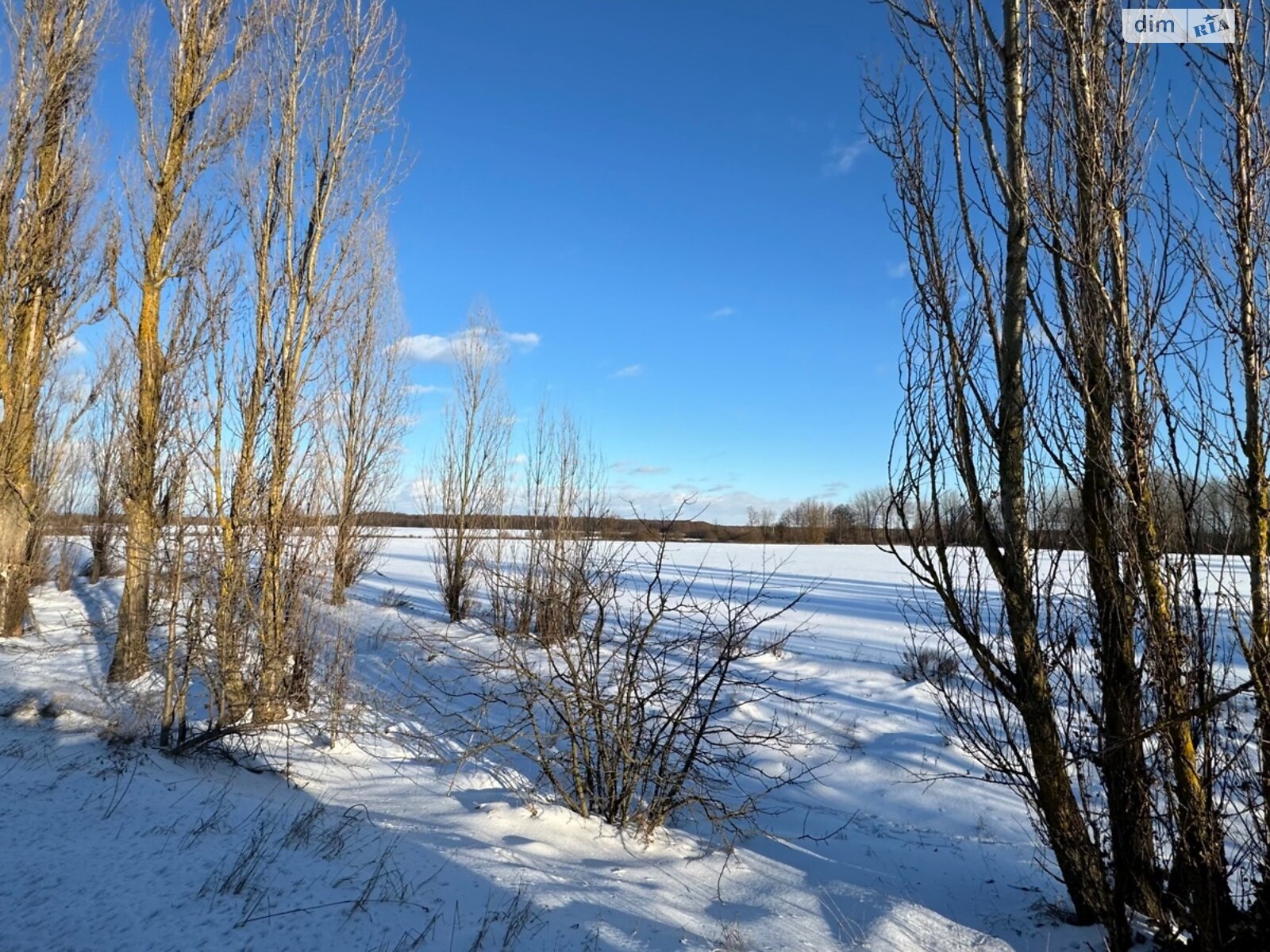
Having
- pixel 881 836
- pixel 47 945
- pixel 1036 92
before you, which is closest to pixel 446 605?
pixel 881 836

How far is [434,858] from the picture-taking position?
4039 millimetres

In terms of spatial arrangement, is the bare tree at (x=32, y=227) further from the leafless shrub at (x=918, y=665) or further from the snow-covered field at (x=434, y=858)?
the leafless shrub at (x=918, y=665)

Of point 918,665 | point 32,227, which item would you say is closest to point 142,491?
point 32,227

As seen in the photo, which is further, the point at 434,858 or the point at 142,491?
the point at 142,491

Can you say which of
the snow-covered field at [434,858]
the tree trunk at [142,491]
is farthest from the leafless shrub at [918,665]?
the tree trunk at [142,491]

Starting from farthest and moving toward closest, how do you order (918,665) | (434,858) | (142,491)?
(918,665)
(142,491)
(434,858)

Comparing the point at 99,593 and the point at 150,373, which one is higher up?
the point at 150,373

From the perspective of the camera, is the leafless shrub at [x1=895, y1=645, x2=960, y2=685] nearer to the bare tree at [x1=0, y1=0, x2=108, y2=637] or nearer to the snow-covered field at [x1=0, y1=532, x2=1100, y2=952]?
the snow-covered field at [x1=0, y1=532, x2=1100, y2=952]

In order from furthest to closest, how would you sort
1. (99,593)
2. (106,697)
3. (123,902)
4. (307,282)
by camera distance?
(99,593), (307,282), (106,697), (123,902)

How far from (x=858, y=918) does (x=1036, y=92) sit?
4463mm

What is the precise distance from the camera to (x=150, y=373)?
747cm

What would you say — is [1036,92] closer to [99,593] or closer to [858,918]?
[858,918]

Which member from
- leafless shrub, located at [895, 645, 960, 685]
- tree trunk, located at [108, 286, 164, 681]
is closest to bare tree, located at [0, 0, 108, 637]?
tree trunk, located at [108, 286, 164, 681]

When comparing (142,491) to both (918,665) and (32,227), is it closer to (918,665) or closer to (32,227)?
(32,227)
